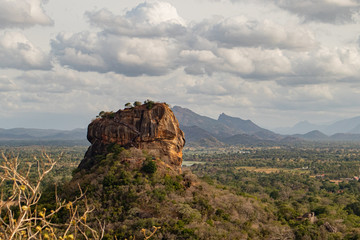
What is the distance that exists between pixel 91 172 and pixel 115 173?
5.57 m

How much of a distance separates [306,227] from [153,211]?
797 inches

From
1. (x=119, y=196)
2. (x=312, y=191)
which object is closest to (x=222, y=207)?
(x=119, y=196)

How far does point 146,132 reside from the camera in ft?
161

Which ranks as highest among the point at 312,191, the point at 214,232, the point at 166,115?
the point at 166,115

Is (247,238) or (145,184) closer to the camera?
(247,238)

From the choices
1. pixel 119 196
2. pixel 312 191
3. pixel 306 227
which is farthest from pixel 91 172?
pixel 312 191

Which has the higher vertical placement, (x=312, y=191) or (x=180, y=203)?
(x=180, y=203)

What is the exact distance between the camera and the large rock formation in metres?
49.2

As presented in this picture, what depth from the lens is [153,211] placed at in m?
37.7

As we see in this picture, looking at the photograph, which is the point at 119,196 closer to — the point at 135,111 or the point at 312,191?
the point at 135,111

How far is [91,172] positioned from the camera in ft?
155

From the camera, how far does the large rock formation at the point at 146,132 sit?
49219 millimetres

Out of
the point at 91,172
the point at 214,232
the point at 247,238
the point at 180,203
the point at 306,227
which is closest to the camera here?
the point at 214,232

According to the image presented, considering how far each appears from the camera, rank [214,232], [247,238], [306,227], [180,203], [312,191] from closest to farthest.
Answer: [214,232], [247,238], [180,203], [306,227], [312,191]
